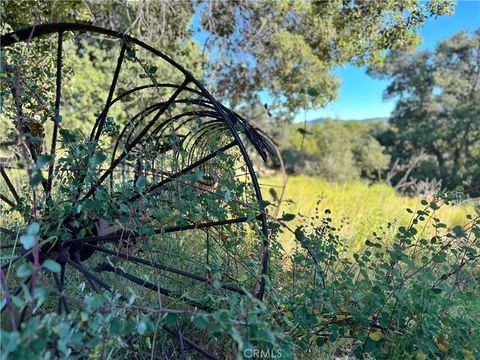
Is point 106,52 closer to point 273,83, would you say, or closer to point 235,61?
point 235,61

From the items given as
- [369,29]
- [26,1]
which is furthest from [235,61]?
[26,1]

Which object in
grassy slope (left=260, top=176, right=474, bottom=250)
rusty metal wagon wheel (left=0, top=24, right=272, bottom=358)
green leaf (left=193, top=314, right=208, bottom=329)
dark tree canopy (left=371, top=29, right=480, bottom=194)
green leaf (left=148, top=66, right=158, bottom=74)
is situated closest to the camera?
green leaf (left=193, top=314, right=208, bottom=329)

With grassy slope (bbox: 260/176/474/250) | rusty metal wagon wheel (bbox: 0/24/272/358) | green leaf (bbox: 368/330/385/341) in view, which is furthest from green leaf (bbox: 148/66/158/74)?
grassy slope (bbox: 260/176/474/250)

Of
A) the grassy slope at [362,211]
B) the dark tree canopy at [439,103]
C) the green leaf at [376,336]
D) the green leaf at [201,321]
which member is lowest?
the grassy slope at [362,211]

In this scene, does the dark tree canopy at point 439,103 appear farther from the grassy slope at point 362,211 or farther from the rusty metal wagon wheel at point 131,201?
the rusty metal wagon wheel at point 131,201

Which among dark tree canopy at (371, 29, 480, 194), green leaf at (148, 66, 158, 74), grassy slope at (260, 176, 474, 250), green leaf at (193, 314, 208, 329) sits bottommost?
grassy slope at (260, 176, 474, 250)

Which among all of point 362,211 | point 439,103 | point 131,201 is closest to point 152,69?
point 131,201

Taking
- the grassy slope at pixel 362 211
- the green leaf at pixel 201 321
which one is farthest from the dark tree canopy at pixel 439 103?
the green leaf at pixel 201 321

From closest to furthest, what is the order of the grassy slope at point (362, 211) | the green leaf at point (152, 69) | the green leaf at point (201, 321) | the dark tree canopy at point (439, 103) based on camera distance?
the green leaf at point (201, 321), the green leaf at point (152, 69), the grassy slope at point (362, 211), the dark tree canopy at point (439, 103)

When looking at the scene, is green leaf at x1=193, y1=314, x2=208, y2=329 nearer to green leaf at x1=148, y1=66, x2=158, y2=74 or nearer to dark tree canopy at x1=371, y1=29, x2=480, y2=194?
green leaf at x1=148, y1=66, x2=158, y2=74

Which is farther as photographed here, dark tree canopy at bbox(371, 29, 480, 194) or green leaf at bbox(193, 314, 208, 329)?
dark tree canopy at bbox(371, 29, 480, 194)

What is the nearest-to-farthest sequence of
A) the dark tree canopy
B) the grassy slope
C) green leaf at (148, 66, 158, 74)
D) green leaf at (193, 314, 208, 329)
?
1. green leaf at (193, 314, 208, 329)
2. green leaf at (148, 66, 158, 74)
3. the grassy slope
4. the dark tree canopy

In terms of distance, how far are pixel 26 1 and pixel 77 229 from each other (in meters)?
1.86

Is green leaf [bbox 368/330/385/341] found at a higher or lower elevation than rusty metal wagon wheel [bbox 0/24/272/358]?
lower
